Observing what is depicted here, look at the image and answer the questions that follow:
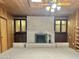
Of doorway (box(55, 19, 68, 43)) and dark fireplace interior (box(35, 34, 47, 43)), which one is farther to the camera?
doorway (box(55, 19, 68, 43))

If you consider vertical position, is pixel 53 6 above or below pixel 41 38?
above

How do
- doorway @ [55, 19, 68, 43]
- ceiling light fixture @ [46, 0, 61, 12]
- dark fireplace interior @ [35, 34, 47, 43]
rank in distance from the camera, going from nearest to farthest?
ceiling light fixture @ [46, 0, 61, 12]
dark fireplace interior @ [35, 34, 47, 43]
doorway @ [55, 19, 68, 43]

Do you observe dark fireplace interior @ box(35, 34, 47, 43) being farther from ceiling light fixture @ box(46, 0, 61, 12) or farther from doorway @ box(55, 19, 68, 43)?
ceiling light fixture @ box(46, 0, 61, 12)

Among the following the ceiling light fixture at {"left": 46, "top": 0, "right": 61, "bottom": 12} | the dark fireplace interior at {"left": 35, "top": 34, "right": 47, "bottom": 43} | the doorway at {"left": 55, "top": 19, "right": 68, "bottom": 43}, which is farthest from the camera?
the doorway at {"left": 55, "top": 19, "right": 68, "bottom": 43}

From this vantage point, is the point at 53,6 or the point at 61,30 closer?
the point at 53,6

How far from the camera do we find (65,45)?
1131 cm

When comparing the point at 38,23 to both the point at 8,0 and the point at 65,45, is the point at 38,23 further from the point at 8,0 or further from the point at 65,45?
the point at 8,0

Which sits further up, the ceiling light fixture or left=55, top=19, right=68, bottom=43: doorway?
the ceiling light fixture

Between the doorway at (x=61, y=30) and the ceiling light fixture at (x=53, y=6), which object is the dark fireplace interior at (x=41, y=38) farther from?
the ceiling light fixture at (x=53, y=6)

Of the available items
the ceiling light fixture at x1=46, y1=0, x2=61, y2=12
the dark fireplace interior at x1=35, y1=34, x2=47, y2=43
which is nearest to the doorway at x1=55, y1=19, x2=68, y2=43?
the dark fireplace interior at x1=35, y1=34, x2=47, y2=43

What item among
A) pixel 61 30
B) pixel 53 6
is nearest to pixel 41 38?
pixel 61 30

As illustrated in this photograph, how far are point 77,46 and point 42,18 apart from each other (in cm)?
432

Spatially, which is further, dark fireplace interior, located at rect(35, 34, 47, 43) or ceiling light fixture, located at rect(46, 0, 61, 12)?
dark fireplace interior, located at rect(35, 34, 47, 43)

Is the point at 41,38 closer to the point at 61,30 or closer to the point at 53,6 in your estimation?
the point at 61,30
